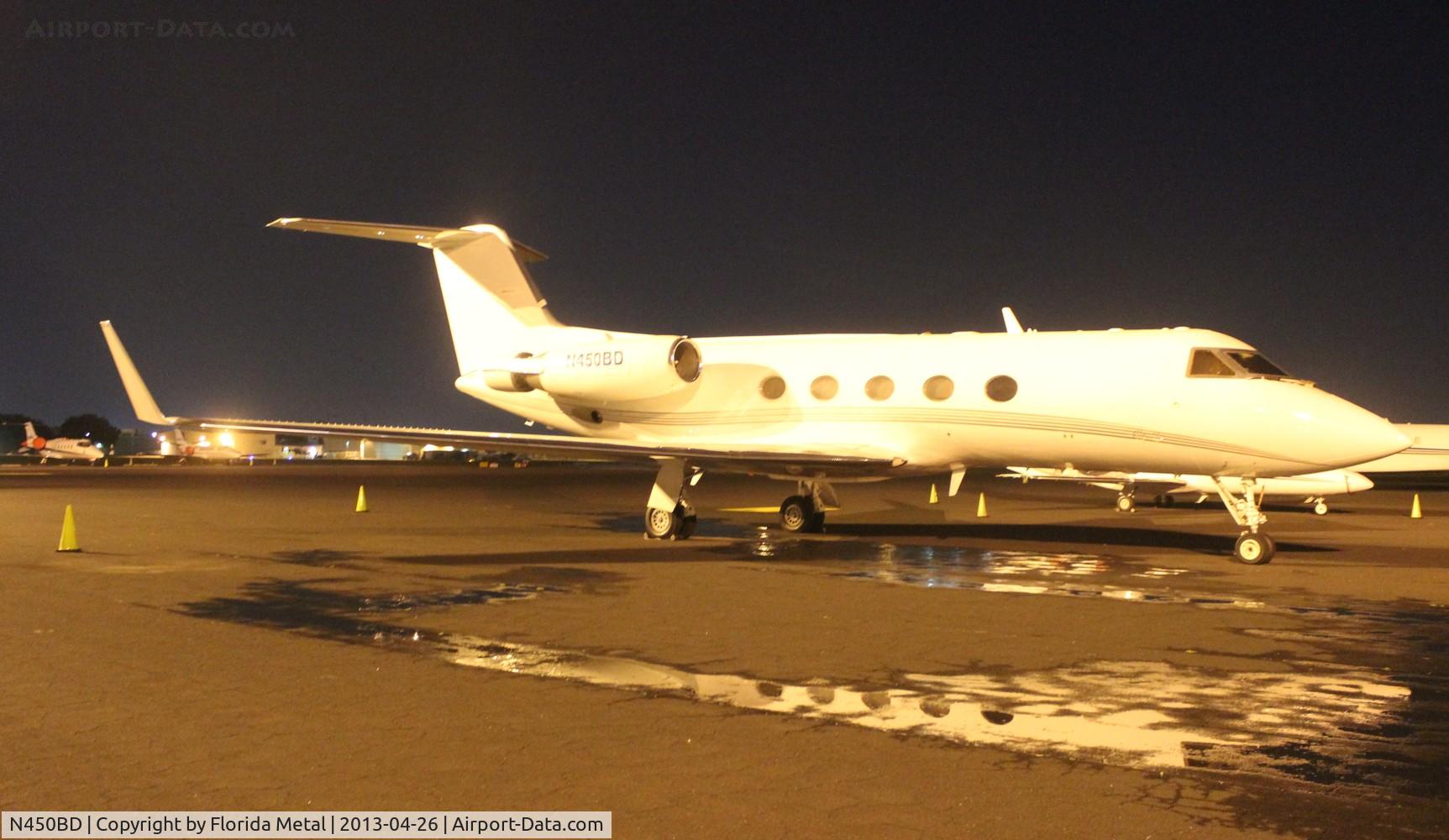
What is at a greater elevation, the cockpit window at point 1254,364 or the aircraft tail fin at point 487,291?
the aircraft tail fin at point 487,291

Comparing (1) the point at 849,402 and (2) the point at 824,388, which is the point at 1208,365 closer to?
(1) the point at 849,402

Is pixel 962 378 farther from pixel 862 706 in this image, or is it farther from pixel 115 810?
pixel 115 810

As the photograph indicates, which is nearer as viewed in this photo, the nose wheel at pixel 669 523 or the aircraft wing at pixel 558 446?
the aircraft wing at pixel 558 446

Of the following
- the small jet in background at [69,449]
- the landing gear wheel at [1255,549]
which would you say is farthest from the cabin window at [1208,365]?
the small jet in background at [69,449]

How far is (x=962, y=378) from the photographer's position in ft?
54.0

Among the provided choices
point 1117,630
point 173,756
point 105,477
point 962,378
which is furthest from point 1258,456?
point 105,477

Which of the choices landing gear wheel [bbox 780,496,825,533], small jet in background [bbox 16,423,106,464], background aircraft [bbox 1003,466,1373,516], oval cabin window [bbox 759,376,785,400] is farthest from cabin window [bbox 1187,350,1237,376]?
small jet in background [bbox 16,423,106,464]

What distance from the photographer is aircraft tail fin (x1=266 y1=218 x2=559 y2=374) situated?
1983cm

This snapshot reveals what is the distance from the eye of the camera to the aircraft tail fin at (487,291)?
19828 millimetres

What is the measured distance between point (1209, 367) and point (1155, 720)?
990 cm

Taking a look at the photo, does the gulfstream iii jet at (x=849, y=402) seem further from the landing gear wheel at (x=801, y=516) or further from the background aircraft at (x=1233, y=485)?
the background aircraft at (x=1233, y=485)

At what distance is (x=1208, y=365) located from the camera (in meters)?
15.0

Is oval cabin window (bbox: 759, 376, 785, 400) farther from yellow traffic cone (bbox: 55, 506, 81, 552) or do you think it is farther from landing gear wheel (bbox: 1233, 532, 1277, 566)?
yellow traffic cone (bbox: 55, 506, 81, 552)

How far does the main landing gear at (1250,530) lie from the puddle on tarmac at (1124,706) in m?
7.19
